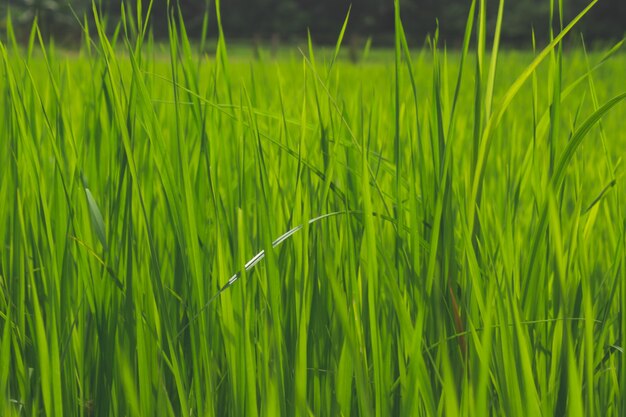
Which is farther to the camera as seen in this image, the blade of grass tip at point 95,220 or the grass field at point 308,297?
the blade of grass tip at point 95,220

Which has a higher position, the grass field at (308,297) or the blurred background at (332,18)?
the grass field at (308,297)

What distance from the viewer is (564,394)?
82cm

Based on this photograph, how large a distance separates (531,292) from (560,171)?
0.45ft

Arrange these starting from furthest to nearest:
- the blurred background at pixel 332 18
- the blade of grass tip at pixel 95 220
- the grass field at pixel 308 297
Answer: the blurred background at pixel 332 18, the blade of grass tip at pixel 95 220, the grass field at pixel 308 297

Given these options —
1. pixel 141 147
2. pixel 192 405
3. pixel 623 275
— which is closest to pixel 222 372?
pixel 192 405

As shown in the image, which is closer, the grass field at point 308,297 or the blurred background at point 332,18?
the grass field at point 308,297

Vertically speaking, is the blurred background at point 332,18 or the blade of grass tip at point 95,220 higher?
the blade of grass tip at point 95,220

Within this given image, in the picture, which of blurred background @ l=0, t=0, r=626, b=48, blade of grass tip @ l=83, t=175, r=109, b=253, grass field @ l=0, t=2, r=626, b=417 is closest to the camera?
grass field @ l=0, t=2, r=626, b=417

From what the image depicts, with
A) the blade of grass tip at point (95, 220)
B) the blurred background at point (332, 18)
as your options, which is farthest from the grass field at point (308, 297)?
the blurred background at point (332, 18)

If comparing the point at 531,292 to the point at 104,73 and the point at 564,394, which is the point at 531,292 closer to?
the point at 564,394

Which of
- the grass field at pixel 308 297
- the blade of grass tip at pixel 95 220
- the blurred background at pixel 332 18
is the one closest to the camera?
the grass field at pixel 308 297

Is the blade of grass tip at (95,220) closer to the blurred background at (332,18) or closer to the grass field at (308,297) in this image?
the grass field at (308,297)

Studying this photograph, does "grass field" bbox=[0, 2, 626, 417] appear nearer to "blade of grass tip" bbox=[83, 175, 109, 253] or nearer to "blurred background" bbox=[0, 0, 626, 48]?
"blade of grass tip" bbox=[83, 175, 109, 253]

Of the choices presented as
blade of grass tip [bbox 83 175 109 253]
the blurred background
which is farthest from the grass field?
the blurred background
